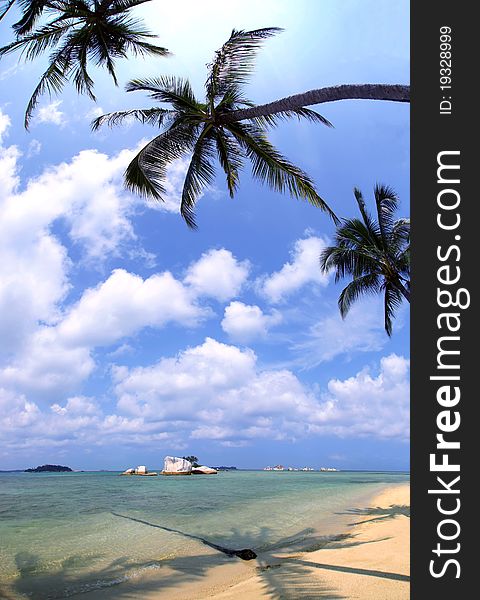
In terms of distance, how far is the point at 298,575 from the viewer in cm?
696

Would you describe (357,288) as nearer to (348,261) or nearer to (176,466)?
(348,261)

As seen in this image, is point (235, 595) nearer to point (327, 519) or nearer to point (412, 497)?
point (412, 497)

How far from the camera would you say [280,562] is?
27.9 ft

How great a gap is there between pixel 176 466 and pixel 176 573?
58.1 meters

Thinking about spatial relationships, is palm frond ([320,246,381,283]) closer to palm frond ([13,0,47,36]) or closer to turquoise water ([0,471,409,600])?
turquoise water ([0,471,409,600])

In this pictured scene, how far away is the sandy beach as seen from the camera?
5.92 meters

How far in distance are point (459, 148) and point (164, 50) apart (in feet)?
30.7

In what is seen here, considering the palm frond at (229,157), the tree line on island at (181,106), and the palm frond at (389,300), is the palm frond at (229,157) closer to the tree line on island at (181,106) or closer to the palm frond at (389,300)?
the tree line on island at (181,106)

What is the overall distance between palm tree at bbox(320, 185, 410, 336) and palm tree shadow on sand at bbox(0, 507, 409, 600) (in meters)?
9.64

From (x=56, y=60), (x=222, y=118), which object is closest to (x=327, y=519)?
(x=222, y=118)

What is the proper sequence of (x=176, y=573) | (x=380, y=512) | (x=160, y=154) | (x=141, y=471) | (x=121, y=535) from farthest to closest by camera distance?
(x=141, y=471)
(x=380, y=512)
(x=121, y=535)
(x=160, y=154)
(x=176, y=573)

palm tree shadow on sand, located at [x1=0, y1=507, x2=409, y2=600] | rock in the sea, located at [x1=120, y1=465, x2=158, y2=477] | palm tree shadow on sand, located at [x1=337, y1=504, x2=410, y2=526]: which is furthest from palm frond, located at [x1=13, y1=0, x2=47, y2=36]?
rock in the sea, located at [x1=120, y1=465, x2=158, y2=477]

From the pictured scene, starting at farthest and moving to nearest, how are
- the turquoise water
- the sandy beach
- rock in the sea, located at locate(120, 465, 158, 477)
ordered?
rock in the sea, located at locate(120, 465, 158, 477), the turquoise water, the sandy beach

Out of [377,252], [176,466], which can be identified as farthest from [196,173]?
[176,466]
